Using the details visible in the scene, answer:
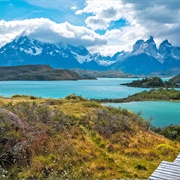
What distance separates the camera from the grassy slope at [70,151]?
12.7 meters

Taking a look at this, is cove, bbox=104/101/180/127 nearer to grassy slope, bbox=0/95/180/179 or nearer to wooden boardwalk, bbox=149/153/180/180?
grassy slope, bbox=0/95/180/179

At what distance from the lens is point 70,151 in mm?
14711

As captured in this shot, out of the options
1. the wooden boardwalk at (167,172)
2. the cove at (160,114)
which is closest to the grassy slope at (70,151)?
the wooden boardwalk at (167,172)

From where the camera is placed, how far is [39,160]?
13.2 metres

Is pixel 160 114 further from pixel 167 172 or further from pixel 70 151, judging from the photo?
pixel 167 172

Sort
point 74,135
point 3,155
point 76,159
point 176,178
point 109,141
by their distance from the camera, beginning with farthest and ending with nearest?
point 109,141, point 74,135, point 76,159, point 3,155, point 176,178

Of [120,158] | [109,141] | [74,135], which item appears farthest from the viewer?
Answer: [109,141]

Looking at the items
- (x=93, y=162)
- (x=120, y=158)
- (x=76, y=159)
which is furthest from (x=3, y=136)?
(x=120, y=158)

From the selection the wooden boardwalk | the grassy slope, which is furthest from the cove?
the wooden boardwalk

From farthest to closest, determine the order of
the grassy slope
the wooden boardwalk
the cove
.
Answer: the cove, the grassy slope, the wooden boardwalk

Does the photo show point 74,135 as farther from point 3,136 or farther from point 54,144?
point 3,136

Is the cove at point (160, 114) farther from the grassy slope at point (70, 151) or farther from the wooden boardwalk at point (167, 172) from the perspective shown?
the wooden boardwalk at point (167, 172)

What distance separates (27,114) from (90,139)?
5.05 m

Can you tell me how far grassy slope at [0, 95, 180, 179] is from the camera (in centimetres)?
1272
